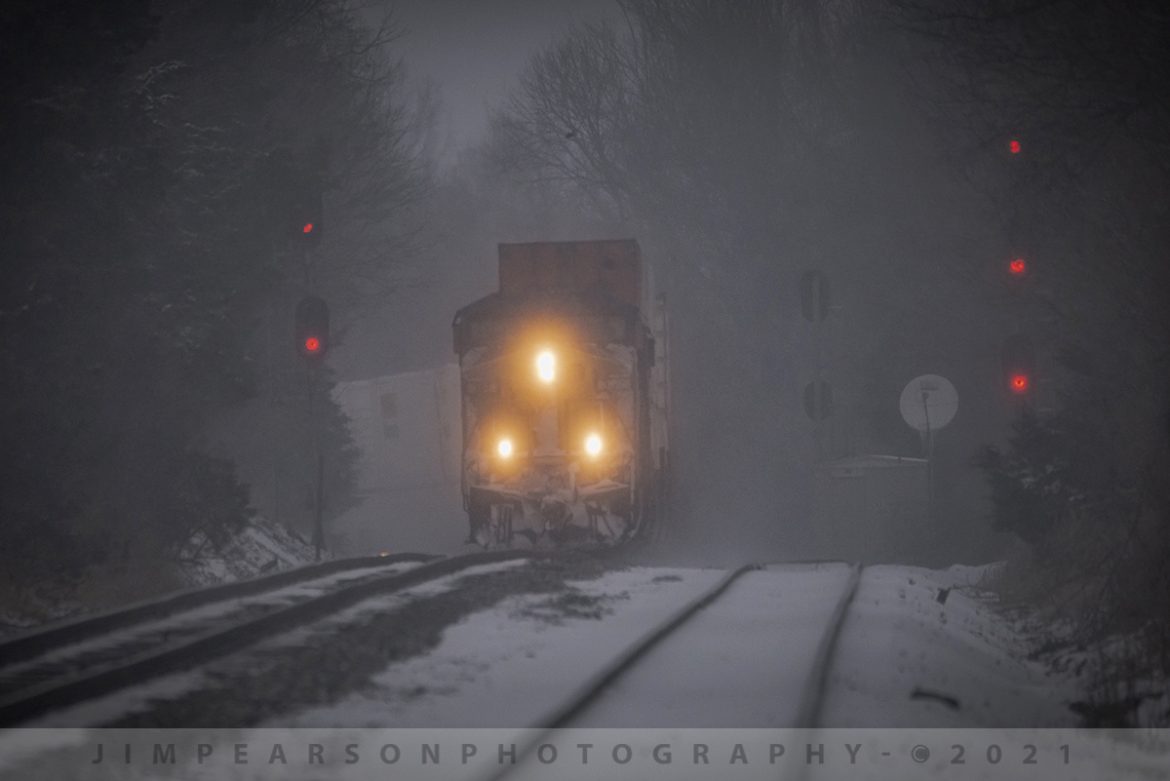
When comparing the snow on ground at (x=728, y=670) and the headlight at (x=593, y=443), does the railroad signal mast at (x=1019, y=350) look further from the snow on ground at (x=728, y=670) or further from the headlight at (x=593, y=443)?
the snow on ground at (x=728, y=670)

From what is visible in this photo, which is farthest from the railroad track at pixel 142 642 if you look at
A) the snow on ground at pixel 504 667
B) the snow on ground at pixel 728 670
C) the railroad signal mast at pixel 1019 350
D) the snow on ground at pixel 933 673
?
the railroad signal mast at pixel 1019 350

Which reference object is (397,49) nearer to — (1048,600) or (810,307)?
(810,307)

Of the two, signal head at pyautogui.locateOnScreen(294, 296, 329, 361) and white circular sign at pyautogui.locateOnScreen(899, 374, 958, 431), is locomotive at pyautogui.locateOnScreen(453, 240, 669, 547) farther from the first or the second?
white circular sign at pyautogui.locateOnScreen(899, 374, 958, 431)

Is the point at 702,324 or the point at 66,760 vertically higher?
the point at 702,324

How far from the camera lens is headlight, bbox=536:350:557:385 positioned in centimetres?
2027

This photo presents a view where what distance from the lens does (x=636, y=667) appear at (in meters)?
9.03

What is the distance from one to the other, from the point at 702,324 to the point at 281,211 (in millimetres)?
21156

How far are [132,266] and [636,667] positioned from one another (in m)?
11.4

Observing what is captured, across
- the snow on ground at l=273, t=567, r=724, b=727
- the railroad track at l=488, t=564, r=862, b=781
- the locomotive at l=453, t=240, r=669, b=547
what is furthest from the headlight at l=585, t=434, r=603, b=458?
the railroad track at l=488, t=564, r=862, b=781

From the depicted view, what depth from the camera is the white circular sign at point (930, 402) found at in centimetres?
2402

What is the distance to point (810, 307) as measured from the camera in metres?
29.4

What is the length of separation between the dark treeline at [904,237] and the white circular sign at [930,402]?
1302mm

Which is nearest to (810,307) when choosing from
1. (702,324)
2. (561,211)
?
(702,324)

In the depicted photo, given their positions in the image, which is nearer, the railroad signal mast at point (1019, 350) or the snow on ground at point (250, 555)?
the railroad signal mast at point (1019, 350)
